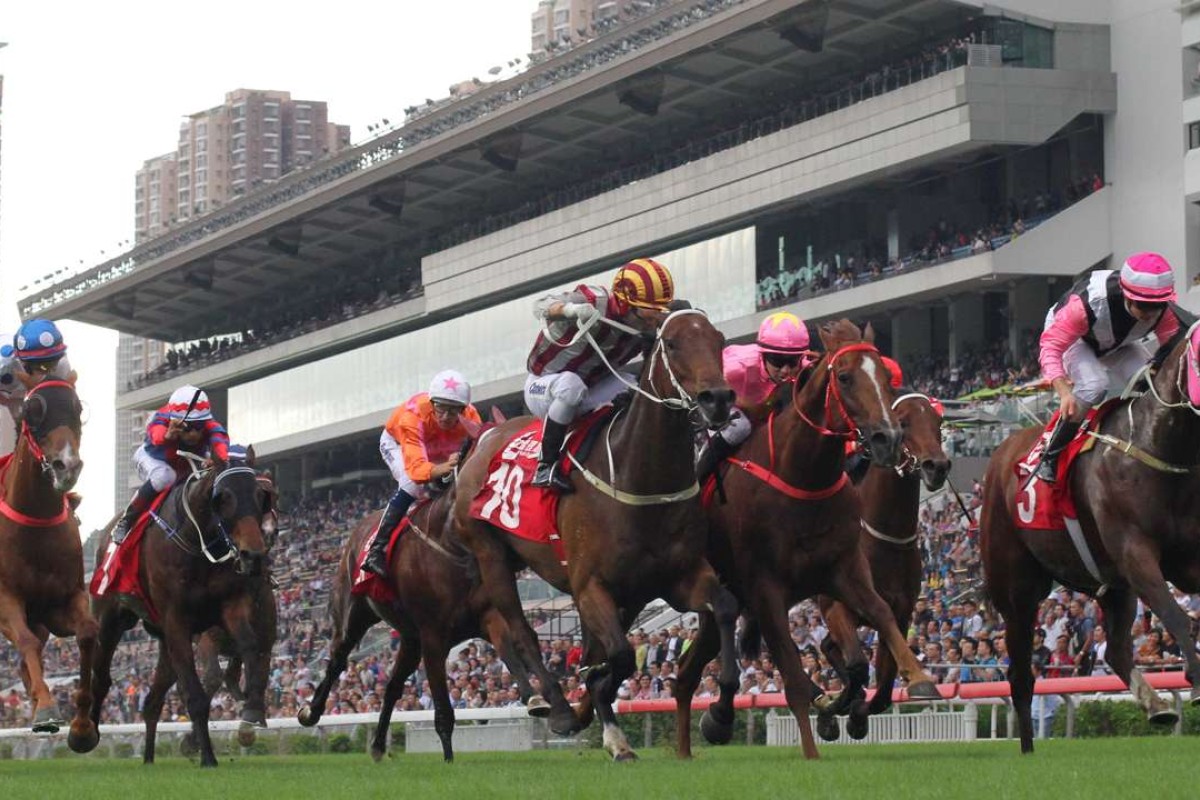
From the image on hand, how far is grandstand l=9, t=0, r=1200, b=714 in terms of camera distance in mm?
37500

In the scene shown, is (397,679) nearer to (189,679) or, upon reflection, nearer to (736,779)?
(189,679)

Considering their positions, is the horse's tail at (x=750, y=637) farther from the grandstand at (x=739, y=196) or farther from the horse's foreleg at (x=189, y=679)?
the grandstand at (x=739, y=196)

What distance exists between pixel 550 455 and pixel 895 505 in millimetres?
2413

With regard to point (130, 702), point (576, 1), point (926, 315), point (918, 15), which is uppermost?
point (576, 1)

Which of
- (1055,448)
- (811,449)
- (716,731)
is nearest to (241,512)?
(716,731)

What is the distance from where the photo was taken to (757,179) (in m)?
42.5

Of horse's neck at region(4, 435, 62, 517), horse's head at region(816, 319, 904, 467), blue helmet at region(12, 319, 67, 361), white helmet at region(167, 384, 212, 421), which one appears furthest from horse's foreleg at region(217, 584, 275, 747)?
horse's head at region(816, 319, 904, 467)

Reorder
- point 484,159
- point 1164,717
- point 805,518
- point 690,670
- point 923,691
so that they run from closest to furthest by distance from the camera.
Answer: point 1164,717, point 923,691, point 805,518, point 690,670, point 484,159

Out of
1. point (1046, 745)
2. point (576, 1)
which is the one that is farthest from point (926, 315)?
point (576, 1)

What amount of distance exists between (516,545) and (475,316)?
135 feet

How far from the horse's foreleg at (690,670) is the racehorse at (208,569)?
2648 millimetres

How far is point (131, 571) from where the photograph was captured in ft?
42.7

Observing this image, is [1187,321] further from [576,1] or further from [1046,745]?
[576,1]

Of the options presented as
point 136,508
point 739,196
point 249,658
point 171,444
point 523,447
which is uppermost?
point 739,196
